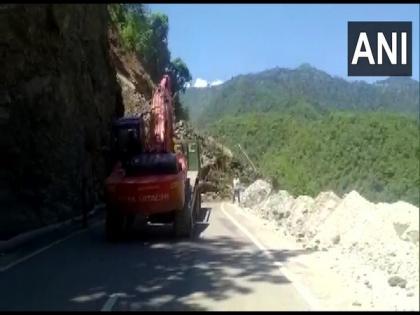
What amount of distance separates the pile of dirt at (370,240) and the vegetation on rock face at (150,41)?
127 ft

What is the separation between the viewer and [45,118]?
91.1ft

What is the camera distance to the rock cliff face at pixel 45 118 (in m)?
25.2

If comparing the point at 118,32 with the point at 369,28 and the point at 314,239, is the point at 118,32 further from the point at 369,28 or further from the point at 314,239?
the point at 369,28

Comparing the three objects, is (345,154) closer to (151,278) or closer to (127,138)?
(127,138)

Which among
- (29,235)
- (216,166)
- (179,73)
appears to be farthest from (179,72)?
(29,235)

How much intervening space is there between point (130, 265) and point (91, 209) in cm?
1467

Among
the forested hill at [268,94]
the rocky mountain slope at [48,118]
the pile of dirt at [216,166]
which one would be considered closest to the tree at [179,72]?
the forested hill at [268,94]

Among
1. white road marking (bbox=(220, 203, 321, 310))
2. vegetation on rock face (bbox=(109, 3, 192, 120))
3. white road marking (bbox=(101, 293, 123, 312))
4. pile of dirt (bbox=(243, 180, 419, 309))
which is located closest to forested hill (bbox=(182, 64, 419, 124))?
vegetation on rock face (bbox=(109, 3, 192, 120))

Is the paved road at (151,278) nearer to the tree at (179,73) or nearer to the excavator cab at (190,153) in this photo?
the excavator cab at (190,153)

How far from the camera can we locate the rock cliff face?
25172 mm

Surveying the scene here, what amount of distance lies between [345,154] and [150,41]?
47.4m

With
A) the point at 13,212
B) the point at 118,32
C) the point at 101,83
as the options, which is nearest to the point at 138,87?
the point at 118,32

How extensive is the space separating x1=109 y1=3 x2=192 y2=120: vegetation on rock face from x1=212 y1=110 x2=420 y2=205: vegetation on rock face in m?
10.6

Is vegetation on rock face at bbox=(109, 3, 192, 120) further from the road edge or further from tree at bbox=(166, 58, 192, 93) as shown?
the road edge
